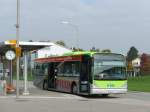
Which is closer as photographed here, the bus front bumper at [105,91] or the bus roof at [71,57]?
the bus front bumper at [105,91]

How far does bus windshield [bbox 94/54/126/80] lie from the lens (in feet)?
102

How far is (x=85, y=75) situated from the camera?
31906 millimetres

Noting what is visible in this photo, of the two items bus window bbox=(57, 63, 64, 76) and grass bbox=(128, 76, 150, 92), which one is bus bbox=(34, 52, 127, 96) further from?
grass bbox=(128, 76, 150, 92)

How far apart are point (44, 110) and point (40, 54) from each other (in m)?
104

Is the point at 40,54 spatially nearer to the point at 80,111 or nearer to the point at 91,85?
the point at 91,85

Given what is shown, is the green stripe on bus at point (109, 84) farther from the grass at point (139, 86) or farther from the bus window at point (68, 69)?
the grass at point (139, 86)

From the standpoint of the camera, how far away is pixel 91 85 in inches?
1224

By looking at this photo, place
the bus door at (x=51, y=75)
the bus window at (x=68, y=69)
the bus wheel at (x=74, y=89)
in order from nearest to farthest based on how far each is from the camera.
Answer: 1. the bus wheel at (x=74, y=89)
2. the bus window at (x=68, y=69)
3. the bus door at (x=51, y=75)

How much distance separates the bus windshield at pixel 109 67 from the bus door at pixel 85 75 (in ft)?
2.04

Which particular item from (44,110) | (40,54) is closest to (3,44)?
(44,110)

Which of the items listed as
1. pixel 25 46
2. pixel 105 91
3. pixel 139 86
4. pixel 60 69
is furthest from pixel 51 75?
pixel 139 86

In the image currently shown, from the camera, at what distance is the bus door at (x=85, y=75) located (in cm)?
3158

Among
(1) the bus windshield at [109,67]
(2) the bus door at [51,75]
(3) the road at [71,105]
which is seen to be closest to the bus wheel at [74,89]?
(1) the bus windshield at [109,67]

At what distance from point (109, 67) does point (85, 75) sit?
5.25ft
